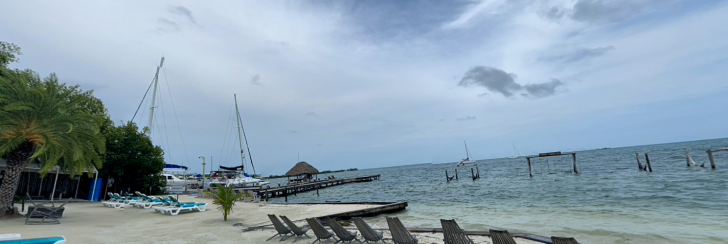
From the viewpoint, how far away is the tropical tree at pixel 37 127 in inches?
516

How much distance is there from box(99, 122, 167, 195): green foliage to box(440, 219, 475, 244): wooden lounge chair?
1000 inches

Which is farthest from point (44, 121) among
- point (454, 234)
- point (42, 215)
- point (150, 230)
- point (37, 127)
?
point (454, 234)

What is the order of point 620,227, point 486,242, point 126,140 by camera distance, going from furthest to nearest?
point 126,140, point 620,227, point 486,242

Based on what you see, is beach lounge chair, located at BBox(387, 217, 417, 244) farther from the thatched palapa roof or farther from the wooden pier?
the thatched palapa roof

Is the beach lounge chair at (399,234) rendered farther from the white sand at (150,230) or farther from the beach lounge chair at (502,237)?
the beach lounge chair at (502,237)

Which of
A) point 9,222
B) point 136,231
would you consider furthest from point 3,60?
point 136,231

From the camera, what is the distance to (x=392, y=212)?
1895cm

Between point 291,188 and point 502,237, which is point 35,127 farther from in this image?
point 291,188

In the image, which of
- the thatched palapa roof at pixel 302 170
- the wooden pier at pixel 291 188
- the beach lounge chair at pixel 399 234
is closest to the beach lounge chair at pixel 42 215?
the beach lounge chair at pixel 399 234

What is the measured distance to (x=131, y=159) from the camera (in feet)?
85.6

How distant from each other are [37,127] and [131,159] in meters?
13.8

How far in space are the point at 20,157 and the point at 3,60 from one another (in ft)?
25.7

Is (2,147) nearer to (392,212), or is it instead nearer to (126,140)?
(126,140)

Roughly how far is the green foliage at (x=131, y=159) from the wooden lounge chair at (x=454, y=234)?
25411 mm
